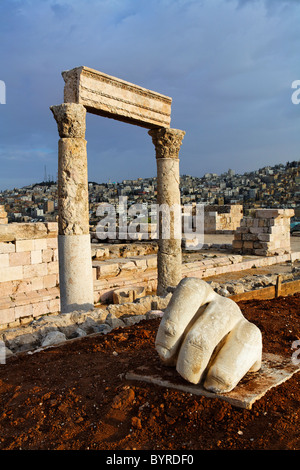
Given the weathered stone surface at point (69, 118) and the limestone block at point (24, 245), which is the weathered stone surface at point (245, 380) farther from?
the limestone block at point (24, 245)

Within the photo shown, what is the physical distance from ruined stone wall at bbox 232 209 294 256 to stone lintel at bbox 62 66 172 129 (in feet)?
31.1

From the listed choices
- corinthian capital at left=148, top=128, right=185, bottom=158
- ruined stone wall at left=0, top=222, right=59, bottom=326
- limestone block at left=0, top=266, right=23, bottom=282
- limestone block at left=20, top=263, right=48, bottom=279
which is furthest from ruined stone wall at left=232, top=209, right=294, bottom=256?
limestone block at left=0, top=266, right=23, bottom=282

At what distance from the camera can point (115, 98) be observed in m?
7.77

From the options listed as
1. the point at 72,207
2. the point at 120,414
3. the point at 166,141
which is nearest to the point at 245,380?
the point at 120,414

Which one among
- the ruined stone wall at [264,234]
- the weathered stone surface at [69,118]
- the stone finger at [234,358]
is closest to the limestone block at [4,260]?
the weathered stone surface at [69,118]

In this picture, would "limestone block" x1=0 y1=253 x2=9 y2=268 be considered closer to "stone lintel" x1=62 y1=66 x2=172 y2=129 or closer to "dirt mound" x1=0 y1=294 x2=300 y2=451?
"stone lintel" x1=62 y1=66 x2=172 y2=129

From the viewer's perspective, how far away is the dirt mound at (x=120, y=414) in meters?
2.85

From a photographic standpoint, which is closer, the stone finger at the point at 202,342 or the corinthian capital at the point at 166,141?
the stone finger at the point at 202,342

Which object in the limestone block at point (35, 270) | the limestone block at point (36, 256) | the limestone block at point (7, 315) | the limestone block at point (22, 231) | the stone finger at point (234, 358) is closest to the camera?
the stone finger at point (234, 358)

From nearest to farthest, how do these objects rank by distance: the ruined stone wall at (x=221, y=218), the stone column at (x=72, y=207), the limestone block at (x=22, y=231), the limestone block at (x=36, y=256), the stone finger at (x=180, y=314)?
the stone finger at (x=180, y=314) → the stone column at (x=72, y=207) → the limestone block at (x=22, y=231) → the limestone block at (x=36, y=256) → the ruined stone wall at (x=221, y=218)

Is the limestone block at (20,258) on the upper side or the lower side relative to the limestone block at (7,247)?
lower

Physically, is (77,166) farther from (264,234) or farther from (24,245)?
(264,234)

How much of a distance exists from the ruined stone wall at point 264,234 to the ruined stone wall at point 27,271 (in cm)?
996
